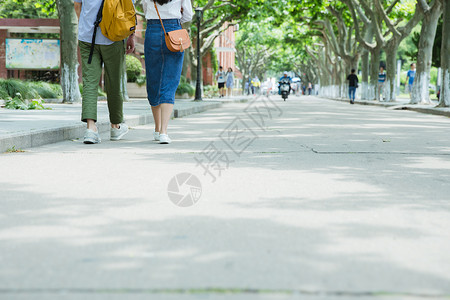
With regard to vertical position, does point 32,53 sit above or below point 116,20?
above

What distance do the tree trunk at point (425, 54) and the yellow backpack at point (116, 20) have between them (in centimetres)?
1804

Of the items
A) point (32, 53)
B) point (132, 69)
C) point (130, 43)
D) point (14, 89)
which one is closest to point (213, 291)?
point (130, 43)

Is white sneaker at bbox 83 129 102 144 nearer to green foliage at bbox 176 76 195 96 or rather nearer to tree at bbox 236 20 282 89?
green foliage at bbox 176 76 195 96

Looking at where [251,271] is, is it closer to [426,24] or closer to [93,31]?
[93,31]

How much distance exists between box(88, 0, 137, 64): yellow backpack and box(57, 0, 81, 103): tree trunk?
1115 centimetres

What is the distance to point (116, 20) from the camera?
24.1 feet

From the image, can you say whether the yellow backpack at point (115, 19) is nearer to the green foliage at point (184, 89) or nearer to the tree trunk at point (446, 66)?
the tree trunk at point (446, 66)

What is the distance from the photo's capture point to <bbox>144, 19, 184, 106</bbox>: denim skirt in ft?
25.2

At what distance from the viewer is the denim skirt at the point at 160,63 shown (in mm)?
7668

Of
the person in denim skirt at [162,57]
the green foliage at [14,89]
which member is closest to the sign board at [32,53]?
the green foliage at [14,89]

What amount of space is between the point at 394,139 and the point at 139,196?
215 inches

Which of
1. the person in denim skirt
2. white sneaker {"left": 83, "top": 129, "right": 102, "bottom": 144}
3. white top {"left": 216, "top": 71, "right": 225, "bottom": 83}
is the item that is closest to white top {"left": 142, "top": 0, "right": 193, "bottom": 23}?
the person in denim skirt

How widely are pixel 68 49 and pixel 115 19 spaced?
38.2ft

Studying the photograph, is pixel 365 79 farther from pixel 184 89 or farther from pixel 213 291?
pixel 213 291
